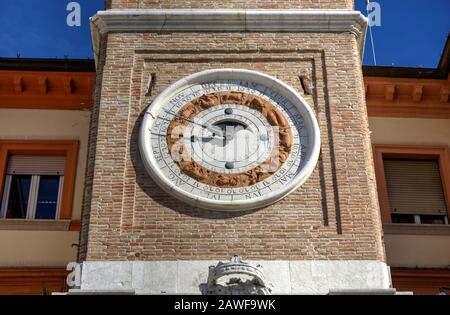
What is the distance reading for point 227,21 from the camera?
48.9 feet

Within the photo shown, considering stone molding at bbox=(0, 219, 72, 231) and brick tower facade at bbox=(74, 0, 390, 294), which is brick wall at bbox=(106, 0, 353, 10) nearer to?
brick tower facade at bbox=(74, 0, 390, 294)

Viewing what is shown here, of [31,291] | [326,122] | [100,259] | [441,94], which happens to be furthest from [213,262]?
[441,94]

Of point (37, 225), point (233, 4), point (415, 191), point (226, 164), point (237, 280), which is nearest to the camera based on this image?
point (237, 280)

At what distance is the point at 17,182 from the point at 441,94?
28.0ft

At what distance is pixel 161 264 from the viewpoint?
39.5 ft

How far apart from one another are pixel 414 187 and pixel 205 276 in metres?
6.31

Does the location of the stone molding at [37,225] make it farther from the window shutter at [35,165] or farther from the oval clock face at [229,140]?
the oval clock face at [229,140]

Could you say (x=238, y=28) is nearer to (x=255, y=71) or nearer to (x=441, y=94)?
(x=255, y=71)

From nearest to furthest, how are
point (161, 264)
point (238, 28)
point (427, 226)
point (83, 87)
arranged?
1. point (161, 264)
2. point (238, 28)
3. point (427, 226)
4. point (83, 87)

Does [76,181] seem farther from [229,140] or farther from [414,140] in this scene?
[414,140]

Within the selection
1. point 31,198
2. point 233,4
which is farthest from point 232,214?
point 31,198

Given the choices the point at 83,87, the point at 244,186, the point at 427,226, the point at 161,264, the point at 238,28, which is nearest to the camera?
the point at 161,264

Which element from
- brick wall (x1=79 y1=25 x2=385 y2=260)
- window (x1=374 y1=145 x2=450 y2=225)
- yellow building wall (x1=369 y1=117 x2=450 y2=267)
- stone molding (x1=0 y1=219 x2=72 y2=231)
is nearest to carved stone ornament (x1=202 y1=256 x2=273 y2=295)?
brick wall (x1=79 y1=25 x2=385 y2=260)

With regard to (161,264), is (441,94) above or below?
above
